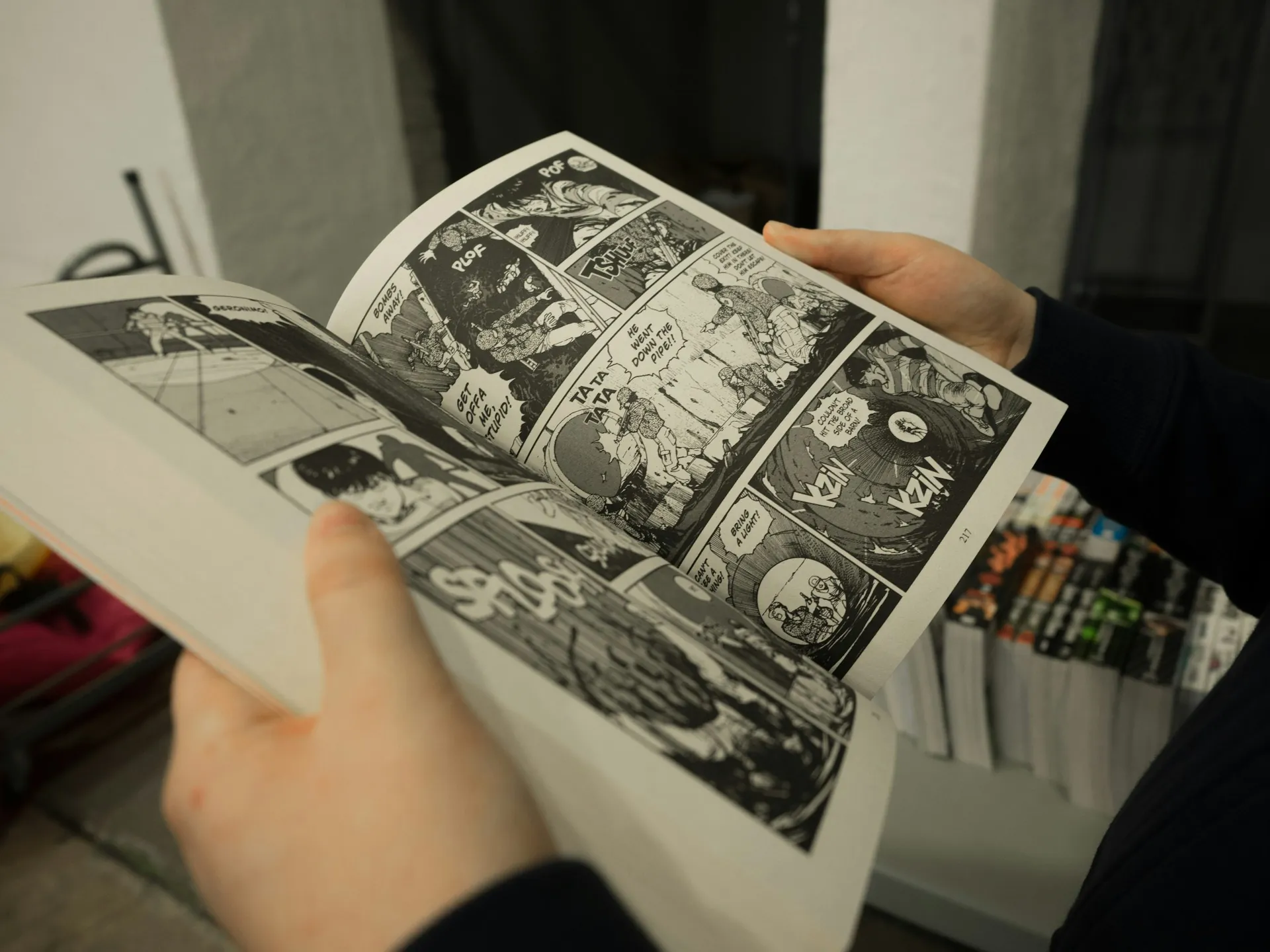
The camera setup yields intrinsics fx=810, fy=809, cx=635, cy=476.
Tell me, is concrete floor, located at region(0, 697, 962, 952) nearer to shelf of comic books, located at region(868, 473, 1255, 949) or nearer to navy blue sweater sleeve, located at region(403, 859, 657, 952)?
shelf of comic books, located at region(868, 473, 1255, 949)

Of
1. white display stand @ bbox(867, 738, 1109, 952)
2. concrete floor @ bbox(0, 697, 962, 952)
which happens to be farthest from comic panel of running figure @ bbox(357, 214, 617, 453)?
concrete floor @ bbox(0, 697, 962, 952)

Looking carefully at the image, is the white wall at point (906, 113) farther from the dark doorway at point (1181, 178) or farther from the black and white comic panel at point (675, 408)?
the black and white comic panel at point (675, 408)

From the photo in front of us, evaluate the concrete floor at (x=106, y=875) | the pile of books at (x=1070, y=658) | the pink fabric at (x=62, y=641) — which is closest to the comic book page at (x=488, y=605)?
the pile of books at (x=1070, y=658)

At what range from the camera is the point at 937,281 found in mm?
542

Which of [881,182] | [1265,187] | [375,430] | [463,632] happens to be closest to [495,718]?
[463,632]

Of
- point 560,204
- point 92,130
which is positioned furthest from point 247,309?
point 92,130

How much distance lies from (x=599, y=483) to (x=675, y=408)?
2.2 inches

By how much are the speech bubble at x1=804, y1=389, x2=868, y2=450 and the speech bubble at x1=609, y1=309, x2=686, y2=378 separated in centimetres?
8

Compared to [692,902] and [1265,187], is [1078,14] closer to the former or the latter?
[1265,187]

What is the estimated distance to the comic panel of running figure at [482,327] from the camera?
43 centimetres

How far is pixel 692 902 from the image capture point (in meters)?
0.26

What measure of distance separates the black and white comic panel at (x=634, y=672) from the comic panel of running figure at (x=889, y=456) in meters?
0.12

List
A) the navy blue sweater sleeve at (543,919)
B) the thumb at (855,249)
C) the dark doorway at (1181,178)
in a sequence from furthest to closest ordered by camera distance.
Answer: the dark doorway at (1181,178) < the thumb at (855,249) < the navy blue sweater sleeve at (543,919)

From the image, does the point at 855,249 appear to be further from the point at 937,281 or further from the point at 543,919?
the point at 543,919
